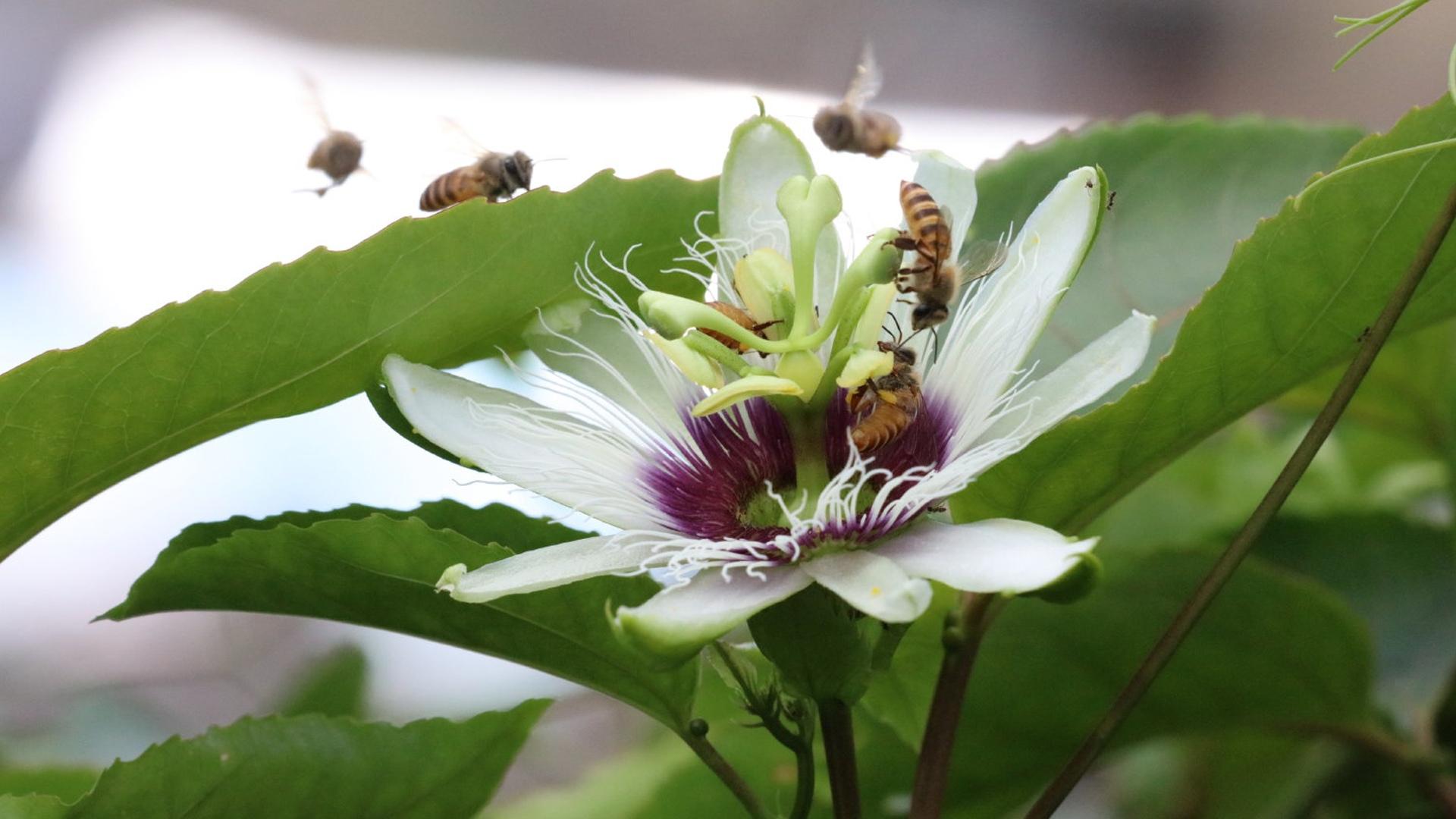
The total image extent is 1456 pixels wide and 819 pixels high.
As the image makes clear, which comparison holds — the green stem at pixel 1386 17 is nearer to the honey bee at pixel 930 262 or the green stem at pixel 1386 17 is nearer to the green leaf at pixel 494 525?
the honey bee at pixel 930 262

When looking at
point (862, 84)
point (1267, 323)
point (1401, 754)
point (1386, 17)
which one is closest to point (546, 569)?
point (1267, 323)

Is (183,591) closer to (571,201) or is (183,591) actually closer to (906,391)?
(571,201)

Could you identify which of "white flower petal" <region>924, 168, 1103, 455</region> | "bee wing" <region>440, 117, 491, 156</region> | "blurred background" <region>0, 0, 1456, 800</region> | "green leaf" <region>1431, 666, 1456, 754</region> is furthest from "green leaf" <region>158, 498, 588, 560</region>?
"green leaf" <region>1431, 666, 1456, 754</region>

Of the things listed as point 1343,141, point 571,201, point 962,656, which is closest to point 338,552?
point 571,201

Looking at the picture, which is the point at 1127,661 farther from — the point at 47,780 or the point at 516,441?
the point at 47,780

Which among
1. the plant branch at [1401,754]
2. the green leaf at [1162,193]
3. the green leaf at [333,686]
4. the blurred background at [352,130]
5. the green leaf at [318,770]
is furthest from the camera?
the blurred background at [352,130]

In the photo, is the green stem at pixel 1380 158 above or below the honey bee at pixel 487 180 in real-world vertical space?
below

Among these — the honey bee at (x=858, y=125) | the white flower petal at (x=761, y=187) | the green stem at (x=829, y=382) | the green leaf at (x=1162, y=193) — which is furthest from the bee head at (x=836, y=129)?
the green stem at (x=829, y=382)
